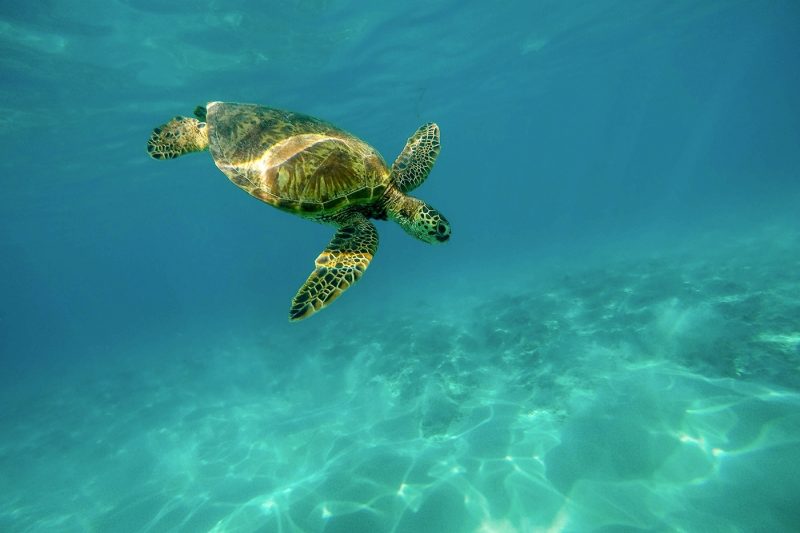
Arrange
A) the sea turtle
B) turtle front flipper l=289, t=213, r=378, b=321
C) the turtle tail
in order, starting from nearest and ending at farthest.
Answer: turtle front flipper l=289, t=213, r=378, b=321 < the sea turtle < the turtle tail

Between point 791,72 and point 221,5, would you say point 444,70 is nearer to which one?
point 221,5

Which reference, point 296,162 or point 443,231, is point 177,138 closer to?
point 296,162

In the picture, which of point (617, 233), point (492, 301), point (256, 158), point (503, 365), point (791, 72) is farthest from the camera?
point (791, 72)

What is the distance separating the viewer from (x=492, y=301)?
1858 cm

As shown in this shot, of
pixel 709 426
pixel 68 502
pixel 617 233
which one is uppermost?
pixel 617 233

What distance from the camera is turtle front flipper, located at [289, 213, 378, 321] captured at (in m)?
4.37

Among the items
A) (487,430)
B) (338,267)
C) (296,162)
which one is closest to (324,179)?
(296,162)

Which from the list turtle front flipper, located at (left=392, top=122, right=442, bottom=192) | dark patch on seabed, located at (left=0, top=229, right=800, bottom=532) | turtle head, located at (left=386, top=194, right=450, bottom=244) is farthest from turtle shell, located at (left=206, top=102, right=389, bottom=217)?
dark patch on seabed, located at (left=0, top=229, right=800, bottom=532)

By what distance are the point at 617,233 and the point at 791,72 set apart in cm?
7638

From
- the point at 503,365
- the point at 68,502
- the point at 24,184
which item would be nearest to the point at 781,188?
the point at 503,365

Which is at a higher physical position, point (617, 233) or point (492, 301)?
point (617, 233)

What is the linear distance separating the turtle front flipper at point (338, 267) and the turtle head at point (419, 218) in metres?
0.48

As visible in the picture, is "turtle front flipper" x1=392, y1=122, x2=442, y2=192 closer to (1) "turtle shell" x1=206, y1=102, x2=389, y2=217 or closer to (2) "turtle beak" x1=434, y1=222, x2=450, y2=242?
(1) "turtle shell" x1=206, y1=102, x2=389, y2=217

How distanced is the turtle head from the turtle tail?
3928 mm
